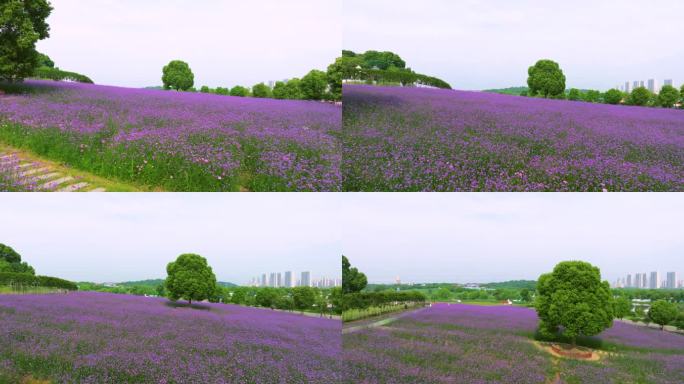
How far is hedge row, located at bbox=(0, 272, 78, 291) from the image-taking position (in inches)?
285

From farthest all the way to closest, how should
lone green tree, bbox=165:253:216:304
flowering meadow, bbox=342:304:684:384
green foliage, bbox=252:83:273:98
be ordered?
green foliage, bbox=252:83:273:98
lone green tree, bbox=165:253:216:304
flowering meadow, bbox=342:304:684:384

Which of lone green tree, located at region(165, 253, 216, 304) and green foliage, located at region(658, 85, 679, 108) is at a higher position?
green foliage, located at region(658, 85, 679, 108)

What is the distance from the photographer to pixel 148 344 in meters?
6.00

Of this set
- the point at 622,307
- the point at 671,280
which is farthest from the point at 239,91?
the point at 671,280

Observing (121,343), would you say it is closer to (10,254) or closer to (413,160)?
(10,254)

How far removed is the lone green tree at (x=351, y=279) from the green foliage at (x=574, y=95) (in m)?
6.08

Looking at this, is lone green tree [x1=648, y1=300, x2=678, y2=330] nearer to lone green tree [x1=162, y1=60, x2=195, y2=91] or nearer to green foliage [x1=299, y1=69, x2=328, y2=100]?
green foliage [x1=299, y1=69, x2=328, y2=100]

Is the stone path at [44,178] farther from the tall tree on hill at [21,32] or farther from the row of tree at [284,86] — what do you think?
the row of tree at [284,86]

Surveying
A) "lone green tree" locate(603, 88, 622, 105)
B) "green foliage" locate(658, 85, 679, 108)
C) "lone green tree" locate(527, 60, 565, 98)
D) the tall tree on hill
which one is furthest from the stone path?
"green foliage" locate(658, 85, 679, 108)

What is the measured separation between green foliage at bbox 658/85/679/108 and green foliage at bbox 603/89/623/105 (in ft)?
2.95

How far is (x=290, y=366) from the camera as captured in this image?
250 inches

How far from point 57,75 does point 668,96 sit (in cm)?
1511

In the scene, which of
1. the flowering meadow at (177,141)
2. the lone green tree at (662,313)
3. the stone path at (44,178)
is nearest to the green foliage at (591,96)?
the lone green tree at (662,313)

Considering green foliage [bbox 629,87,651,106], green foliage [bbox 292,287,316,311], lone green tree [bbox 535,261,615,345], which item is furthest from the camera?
green foliage [bbox 629,87,651,106]
